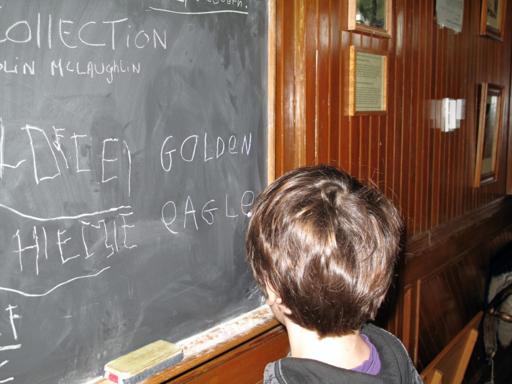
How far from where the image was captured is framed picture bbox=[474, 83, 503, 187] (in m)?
3.04

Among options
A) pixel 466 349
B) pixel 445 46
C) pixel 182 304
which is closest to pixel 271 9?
pixel 182 304

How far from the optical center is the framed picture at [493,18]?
2906 millimetres

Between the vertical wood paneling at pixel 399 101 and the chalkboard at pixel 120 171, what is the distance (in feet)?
0.51

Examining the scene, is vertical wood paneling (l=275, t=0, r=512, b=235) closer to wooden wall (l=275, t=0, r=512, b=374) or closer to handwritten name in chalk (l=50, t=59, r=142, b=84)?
wooden wall (l=275, t=0, r=512, b=374)

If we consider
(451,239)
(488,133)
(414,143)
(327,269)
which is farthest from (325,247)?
(488,133)

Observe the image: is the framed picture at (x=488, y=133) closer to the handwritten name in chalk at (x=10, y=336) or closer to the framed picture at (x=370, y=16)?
the framed picture at (x=370, y=16)

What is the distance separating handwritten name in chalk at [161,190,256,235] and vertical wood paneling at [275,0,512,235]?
20cm

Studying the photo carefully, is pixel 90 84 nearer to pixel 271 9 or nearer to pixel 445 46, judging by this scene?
pixel 271 9

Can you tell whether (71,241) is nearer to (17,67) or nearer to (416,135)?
(17,67)

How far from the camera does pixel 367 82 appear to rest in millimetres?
1893

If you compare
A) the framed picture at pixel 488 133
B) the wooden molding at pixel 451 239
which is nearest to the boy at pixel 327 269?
the wooden molding at pixel 451 239

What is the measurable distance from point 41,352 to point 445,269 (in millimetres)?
2293

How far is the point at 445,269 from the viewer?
110 inches

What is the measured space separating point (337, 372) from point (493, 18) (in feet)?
9.44
